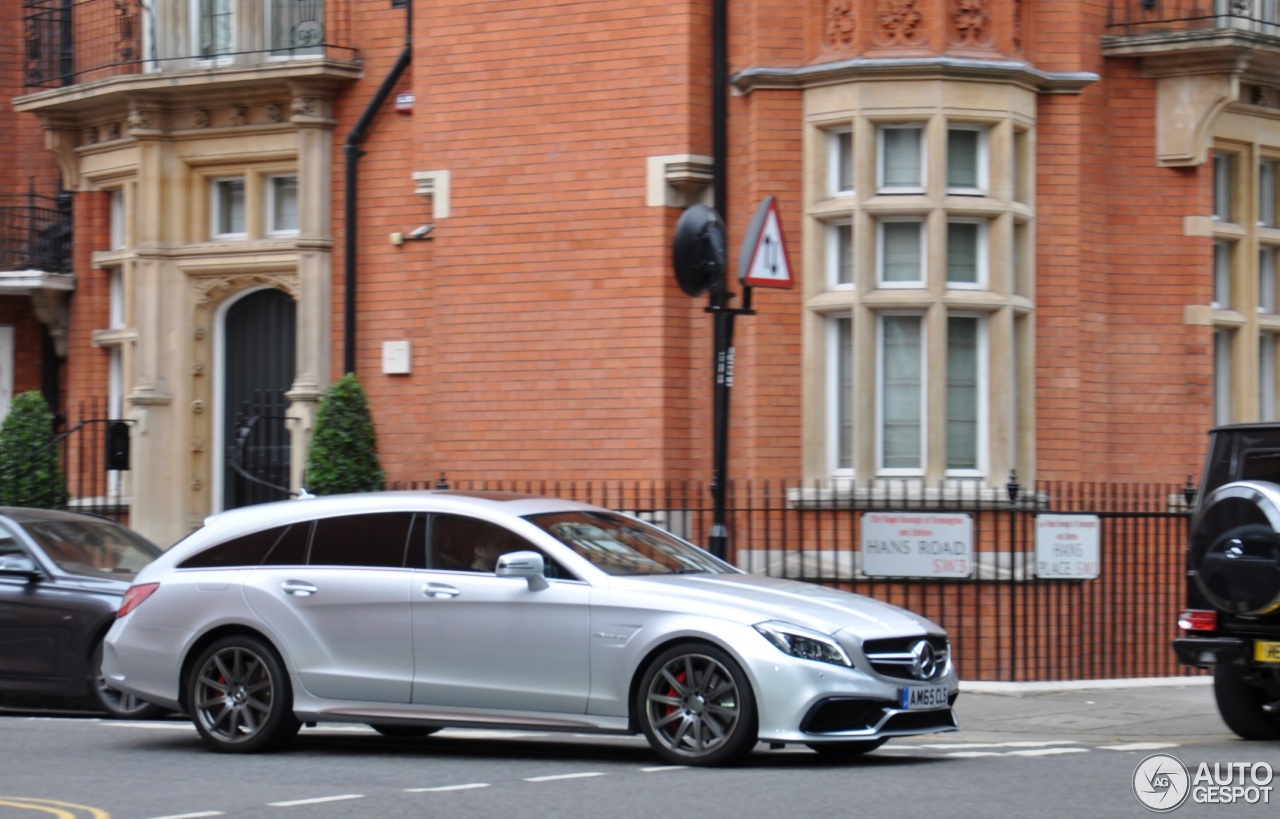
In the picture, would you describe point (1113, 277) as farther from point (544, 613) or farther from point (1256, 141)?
point (544, 613)

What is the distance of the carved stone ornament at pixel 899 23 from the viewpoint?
15430mm

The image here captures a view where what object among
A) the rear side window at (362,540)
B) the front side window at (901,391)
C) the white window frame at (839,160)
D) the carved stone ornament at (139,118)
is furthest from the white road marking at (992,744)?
the carved stone ornament at (139,118)

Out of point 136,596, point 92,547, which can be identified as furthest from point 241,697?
point 92,547

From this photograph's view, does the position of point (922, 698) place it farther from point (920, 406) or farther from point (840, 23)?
point (840, 23)

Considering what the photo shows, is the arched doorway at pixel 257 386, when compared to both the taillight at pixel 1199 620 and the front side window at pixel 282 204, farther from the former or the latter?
the taillight at pixel 1199 620

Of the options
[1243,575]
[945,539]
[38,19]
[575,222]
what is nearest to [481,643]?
[1243,575]

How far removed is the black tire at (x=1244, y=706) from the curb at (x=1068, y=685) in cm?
292

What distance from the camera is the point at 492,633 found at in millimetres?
10312

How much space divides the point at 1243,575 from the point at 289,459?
10705mm

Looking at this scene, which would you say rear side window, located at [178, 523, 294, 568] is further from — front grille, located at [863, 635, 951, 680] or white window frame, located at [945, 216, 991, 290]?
white window frame, located at [945, 216, 991, 290]

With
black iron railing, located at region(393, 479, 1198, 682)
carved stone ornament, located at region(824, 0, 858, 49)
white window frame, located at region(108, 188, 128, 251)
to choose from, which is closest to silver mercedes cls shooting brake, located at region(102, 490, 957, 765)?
black iron railing, located at region(393, 479, 1198, 682)

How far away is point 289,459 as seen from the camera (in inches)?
745

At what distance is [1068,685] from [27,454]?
36.0 ft

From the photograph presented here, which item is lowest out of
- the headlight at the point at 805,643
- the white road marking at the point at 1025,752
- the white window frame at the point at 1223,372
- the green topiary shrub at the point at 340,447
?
the white road marking at the point at 1025,752
